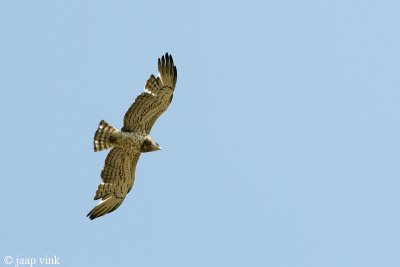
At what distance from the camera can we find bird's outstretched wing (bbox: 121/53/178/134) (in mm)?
17000

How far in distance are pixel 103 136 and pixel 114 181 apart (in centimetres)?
119


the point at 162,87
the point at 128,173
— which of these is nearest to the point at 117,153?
the point at 128,173

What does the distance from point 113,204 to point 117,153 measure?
48.0 inches

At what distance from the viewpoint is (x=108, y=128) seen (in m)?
17.1

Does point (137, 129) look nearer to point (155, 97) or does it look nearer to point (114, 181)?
point (155, 97)

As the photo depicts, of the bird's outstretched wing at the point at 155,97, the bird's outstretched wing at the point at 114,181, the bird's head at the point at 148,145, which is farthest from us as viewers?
the bird's outstretched wing at the point at 114,181

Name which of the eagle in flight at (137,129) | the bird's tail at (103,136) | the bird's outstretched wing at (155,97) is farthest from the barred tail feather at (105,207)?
the bird's outstretched wing at (155,97)

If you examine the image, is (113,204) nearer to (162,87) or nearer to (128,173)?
(128,173)

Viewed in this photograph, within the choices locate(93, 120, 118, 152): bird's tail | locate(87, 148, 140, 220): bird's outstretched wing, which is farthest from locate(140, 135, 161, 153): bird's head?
locate(93, 120, 118, 152): bird's tail

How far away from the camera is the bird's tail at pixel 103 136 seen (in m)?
17.0

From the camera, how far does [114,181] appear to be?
17.7 metres

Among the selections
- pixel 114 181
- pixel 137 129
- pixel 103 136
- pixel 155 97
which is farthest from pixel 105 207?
pixel 155 97

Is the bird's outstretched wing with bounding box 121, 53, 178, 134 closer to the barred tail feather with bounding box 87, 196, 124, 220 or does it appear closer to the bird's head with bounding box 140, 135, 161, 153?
the bird's head with bounding box 140, 135, 161, 153

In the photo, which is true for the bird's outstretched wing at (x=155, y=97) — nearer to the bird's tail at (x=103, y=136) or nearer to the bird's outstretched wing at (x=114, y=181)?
the bird's tail at (x=103, y=136)
